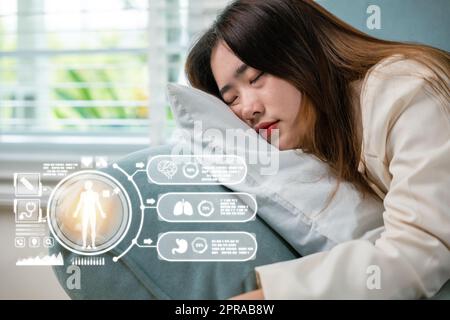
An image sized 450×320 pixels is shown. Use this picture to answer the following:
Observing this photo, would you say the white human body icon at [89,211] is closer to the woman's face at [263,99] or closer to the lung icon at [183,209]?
the lung icon at [183,209]

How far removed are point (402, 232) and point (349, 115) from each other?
0.20 m

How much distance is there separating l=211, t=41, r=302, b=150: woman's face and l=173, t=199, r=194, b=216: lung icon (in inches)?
6.4

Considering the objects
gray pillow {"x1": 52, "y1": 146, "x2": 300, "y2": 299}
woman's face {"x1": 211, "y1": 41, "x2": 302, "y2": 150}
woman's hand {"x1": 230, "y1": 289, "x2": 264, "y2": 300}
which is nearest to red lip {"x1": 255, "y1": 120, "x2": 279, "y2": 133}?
woman's face {"x1": 211, "y1": 41, "x2": 302, "y2": 150}

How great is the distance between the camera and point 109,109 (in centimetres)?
88

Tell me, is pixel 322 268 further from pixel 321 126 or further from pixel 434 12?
pixel 434 12

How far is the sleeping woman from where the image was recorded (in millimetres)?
678

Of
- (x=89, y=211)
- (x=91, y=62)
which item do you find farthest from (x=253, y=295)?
(x=91, y=62)

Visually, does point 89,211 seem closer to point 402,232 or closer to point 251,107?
point 251,107

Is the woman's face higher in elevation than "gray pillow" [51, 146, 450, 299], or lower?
higher

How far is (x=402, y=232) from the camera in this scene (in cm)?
67

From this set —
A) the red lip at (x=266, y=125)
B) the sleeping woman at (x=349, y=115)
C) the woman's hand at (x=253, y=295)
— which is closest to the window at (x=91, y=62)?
the sleeping woman at (x=349, y=115)

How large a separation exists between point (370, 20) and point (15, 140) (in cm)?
57

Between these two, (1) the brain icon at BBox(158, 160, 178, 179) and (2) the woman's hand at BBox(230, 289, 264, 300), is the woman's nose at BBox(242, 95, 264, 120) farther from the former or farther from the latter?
(2) the woman's hand at BBox(230, 289, 264, 300)
